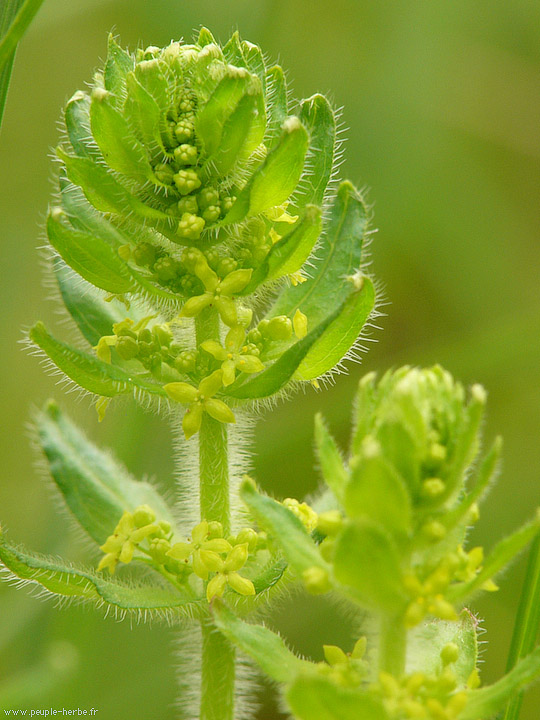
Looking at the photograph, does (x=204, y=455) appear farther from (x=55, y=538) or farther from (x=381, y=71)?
(x=381, y=71)

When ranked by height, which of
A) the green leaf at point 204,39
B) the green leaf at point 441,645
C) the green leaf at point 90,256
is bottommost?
the green leaf at point 441,645

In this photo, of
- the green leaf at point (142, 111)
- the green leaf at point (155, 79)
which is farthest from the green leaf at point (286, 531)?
the green leaf at point (155, 79)

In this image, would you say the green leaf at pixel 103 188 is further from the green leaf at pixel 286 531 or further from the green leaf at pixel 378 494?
the green leaf at pixel 378 494

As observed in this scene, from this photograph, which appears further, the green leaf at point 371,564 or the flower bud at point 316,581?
the flower bud at point 316,581

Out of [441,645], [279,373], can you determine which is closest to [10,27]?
[279,373]

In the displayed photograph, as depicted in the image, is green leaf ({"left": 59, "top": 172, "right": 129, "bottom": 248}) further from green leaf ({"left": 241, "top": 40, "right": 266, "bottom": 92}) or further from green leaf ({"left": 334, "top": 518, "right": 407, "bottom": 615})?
green leaf ({"left": 334, "top": 518, "right": 407, "bottom": 615})

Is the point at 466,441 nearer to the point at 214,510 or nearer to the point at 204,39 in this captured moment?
the point at 214,510
